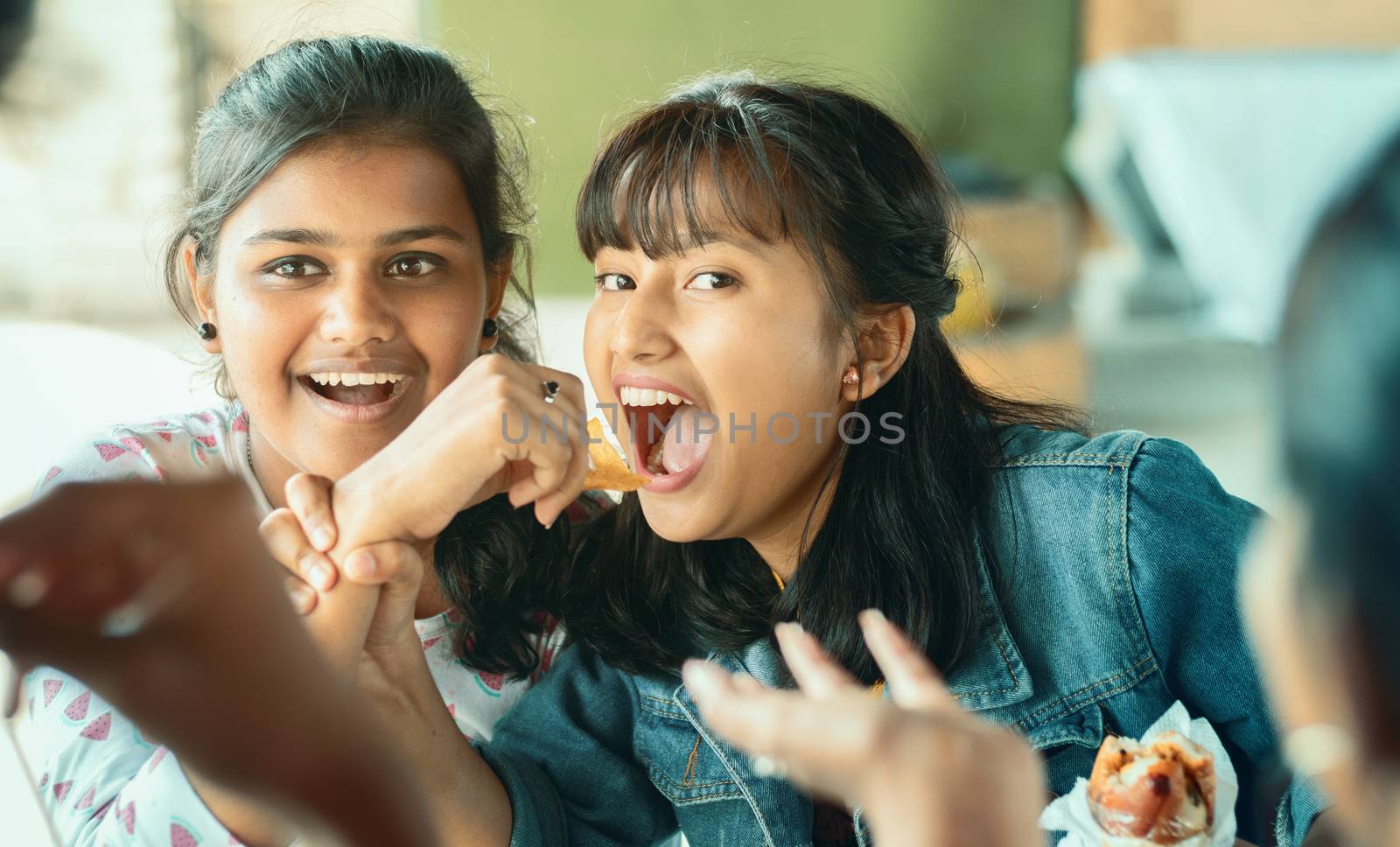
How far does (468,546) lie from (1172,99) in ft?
11.0

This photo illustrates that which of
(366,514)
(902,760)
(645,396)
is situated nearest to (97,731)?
(366,514)

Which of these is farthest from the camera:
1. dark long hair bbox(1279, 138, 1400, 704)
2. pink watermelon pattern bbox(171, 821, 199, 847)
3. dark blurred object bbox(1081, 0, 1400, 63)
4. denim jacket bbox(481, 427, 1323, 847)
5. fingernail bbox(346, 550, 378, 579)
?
dark blurred object bbox(1081, 0, 1400, 63)

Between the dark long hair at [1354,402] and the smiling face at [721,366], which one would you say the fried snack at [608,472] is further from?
the dark long hair at [1354,402]

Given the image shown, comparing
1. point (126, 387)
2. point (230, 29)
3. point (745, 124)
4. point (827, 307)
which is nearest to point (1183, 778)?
point (827, 307)

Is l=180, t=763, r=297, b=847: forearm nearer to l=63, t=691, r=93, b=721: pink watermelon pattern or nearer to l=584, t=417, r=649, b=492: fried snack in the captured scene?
l=63, t=691, r=93, b=721: pink watermelon pattern

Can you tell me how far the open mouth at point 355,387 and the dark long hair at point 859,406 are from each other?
25 cm

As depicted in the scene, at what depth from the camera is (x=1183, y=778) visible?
85 centimetres

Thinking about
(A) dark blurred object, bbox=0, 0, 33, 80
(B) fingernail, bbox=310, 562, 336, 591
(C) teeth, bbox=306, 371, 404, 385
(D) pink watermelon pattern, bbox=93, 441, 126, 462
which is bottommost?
(D) pink watermelon pattern, bbox=93, 441, 126, 462

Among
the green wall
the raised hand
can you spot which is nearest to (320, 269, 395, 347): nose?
the raised hand

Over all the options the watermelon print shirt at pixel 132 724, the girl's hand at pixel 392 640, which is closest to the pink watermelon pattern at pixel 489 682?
the watermelon print shirt at pixel 132 724

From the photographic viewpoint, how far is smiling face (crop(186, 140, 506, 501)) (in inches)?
49.3

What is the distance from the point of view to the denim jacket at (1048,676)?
3.98 feet

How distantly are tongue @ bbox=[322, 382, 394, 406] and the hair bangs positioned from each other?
28 centimetres

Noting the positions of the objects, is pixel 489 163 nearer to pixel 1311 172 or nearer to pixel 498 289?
pixel 498 289
